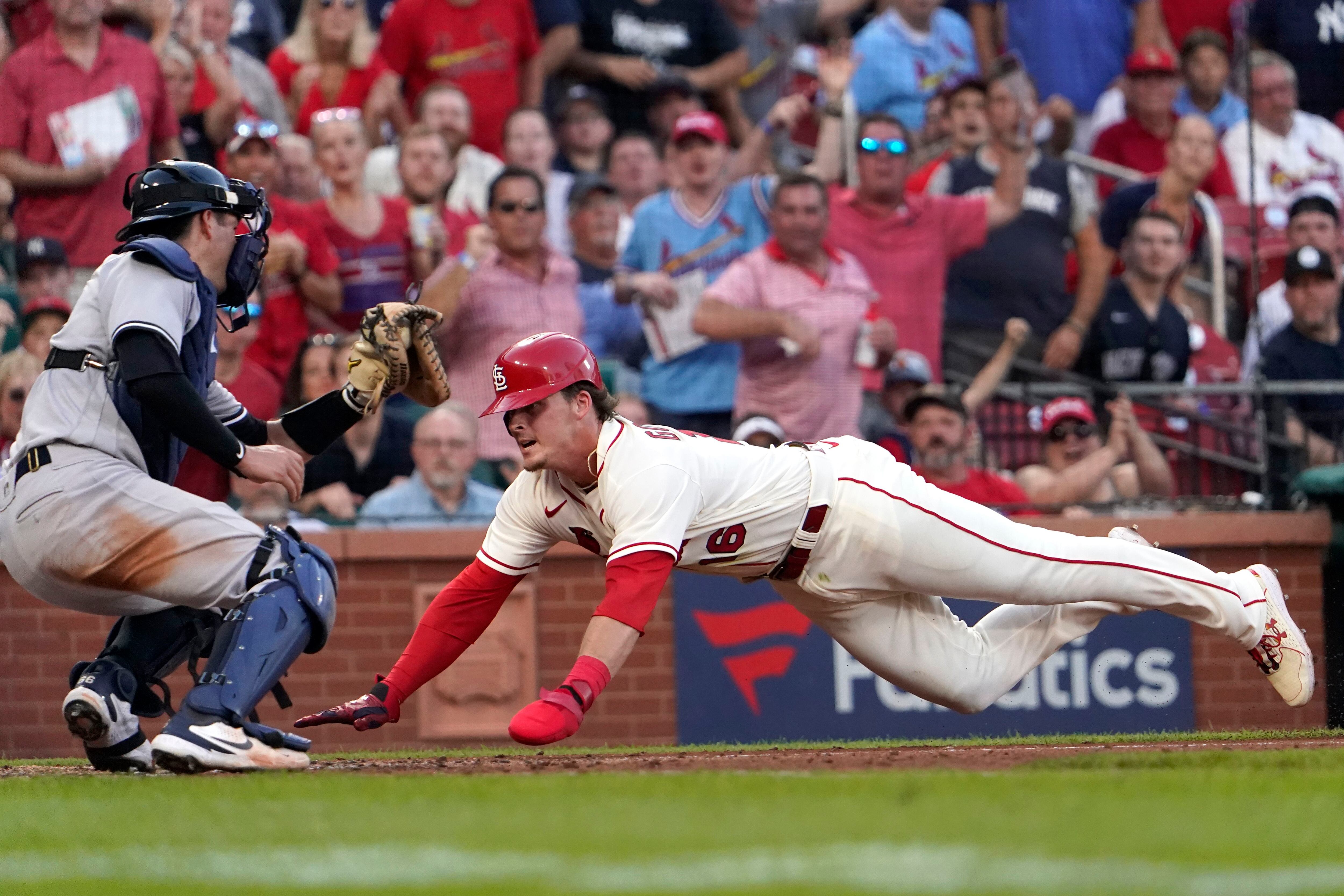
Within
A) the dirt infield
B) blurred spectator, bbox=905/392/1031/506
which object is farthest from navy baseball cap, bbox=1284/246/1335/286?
the dirt infield

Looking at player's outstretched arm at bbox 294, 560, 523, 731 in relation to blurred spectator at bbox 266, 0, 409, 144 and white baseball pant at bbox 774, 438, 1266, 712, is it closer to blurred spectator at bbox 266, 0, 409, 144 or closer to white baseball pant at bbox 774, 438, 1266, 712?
white baseball pant at bbox 774, 438, 1266, 712

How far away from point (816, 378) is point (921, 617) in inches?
142

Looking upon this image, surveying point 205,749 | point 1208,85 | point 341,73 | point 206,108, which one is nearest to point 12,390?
point 206,108

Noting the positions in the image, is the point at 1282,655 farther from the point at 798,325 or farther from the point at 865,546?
the point at 798,325

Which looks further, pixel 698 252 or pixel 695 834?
pixel 698 252

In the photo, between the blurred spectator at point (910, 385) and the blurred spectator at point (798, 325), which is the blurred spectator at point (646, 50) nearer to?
the blurred spectator at point (798, 325)

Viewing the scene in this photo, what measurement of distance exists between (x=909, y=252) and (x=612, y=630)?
525cm

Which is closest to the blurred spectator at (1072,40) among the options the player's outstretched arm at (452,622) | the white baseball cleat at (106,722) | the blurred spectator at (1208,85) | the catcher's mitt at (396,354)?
the blurred spectator at (1208,85)

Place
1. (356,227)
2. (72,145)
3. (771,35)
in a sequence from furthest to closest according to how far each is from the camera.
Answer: (771,35), (356,227), (72,145)

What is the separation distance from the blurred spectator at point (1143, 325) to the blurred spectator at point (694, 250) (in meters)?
1.96

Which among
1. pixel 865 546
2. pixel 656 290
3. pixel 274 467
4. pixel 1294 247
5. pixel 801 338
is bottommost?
pixel 865 546

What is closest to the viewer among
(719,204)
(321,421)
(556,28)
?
(321,421)

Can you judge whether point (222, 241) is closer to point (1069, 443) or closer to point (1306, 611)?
point (1069, 443)

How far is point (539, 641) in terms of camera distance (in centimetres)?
842
